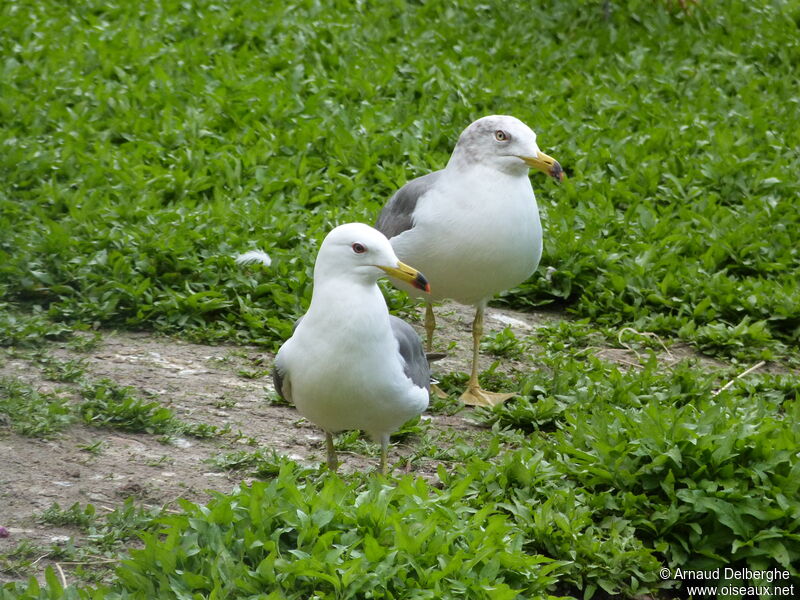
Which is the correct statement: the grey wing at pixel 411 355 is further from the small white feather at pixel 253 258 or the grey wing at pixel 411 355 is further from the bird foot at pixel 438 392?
the small white feather at pixel 253 258

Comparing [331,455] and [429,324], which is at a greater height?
[429,324]

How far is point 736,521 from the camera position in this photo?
4551 mm

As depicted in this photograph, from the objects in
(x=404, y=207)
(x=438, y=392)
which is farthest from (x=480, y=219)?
(x=438, y=392)

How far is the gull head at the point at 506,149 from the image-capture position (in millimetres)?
5930

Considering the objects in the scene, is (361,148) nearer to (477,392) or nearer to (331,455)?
(477,392)

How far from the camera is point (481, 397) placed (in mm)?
6129

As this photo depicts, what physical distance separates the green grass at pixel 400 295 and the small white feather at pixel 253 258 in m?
0.08

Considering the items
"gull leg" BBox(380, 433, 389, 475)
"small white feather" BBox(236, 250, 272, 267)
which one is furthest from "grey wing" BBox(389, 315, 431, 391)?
"small white feather" BBox(236, 250, 272, 267)

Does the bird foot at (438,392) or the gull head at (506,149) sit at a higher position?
the gull head at (506,149)

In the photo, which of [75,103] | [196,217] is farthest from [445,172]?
[75,103]

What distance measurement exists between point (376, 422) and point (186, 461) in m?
1.03

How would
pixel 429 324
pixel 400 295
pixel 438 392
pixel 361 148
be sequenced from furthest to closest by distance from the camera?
pixel 361 148 → pixel 400 295 → pixel 429 324 → pixel 438 392

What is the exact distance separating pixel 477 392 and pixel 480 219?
1.01 m

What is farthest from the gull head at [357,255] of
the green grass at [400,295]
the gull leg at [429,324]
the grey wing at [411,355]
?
the gull leg at [429,324]
